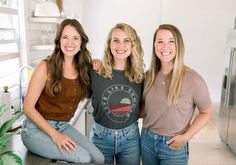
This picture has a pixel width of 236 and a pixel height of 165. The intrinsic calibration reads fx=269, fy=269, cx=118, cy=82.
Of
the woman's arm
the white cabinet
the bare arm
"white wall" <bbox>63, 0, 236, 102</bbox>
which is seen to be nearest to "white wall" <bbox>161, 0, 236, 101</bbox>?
"white wall" <bbox>63, 0, 236, 102</bbox>

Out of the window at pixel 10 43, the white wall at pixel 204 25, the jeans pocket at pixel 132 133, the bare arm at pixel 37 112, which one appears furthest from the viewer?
the white wall at pixel 204 25

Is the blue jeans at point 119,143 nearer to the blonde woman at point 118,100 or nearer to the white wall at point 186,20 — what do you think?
the blonde woman at point 118,100

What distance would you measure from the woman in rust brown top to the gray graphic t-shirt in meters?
0.09

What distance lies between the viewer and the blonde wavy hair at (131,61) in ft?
5.96

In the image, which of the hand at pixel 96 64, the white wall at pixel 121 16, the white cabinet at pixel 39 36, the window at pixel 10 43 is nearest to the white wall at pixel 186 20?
the white wall at pixel 121 16

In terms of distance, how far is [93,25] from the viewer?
5.57m

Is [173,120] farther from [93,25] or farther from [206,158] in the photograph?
[93,25]

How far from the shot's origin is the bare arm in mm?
1582

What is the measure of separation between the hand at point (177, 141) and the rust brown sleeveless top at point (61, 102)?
0.67 metres

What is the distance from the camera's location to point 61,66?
5.67ft

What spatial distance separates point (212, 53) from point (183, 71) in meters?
4.12

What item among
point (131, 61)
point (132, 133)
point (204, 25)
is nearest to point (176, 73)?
point (131, 61)

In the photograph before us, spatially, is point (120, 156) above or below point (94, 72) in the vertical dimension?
below

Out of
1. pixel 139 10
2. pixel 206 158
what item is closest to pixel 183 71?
pixel 206 158
